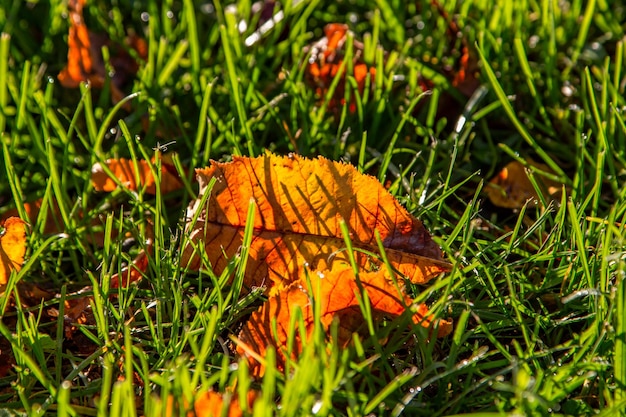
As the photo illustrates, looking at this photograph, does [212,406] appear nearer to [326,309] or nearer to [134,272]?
[326,309]

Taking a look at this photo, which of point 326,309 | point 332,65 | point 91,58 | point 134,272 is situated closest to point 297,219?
point 326,309

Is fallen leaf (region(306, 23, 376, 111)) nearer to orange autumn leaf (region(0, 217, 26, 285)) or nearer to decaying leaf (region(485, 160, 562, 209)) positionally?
decaying leaf (region(485, 160, 562, 209))

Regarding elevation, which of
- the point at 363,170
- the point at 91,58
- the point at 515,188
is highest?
the point at 91,58

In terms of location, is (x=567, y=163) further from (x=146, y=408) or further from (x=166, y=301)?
(x=146, y=408)

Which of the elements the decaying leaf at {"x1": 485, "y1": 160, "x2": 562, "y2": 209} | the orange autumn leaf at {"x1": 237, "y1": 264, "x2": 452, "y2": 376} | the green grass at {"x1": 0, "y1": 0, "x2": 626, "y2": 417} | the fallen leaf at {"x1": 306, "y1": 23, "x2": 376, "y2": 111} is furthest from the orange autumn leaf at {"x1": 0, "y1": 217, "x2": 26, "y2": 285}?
the decaying leaf at {"x1": 485, "y1": 160, "x2": 562, "y2": 209}

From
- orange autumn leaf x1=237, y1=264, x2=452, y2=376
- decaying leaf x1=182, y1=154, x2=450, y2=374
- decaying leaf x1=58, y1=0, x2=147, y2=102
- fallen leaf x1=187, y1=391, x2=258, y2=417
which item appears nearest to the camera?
fallen leaf x1=187, y1=391, x2=258, y2=417

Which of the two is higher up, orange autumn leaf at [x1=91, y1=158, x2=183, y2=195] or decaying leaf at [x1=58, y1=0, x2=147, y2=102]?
decaying leaf at [x1=58, y1=0, x2=147, y2=102]

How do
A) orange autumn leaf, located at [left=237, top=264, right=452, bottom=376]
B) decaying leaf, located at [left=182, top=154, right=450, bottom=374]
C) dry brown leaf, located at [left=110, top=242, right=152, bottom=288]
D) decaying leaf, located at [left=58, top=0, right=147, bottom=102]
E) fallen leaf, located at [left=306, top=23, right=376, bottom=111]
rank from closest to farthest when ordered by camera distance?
orange autumn leaf, located at [left=237, top=264, right=452, bottom=376] < decaying leaf, located at [left=182, top=154, right=450, bottom=374] < dry brown leaf, located at [left=110, top=242, right=152, bottom=288] < fallen leaf, located at [left=306, top=23, right=376, bottom=111] < decaying leaf, located at [left=58, top=0, right=147, bottom=102]
